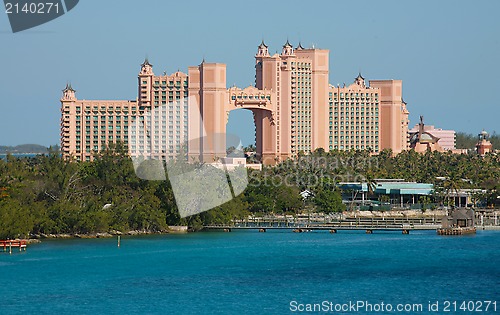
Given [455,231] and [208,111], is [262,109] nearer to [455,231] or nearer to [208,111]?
[208,111]

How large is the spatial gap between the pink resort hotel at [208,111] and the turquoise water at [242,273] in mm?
58095

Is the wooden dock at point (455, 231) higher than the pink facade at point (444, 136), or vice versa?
the pink facade at point (444, 136)

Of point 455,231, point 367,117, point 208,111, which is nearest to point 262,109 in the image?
point 208,111

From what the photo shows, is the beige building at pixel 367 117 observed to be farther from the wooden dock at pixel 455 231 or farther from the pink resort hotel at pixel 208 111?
the wooden dock at pixel 455 231

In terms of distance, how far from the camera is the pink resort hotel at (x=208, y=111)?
443 ft

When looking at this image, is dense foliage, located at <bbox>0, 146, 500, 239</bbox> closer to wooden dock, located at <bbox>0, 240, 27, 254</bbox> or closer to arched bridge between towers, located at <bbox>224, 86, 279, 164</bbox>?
wooden dock, located at <bbox>0, 240, 27, 254</bbox>

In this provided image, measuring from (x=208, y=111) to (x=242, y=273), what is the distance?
7641 cm

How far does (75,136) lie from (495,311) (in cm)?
9387

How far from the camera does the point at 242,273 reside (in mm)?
59062

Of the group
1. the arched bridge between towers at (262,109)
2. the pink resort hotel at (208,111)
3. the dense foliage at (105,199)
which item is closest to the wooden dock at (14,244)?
the dense foliage at (105,199)

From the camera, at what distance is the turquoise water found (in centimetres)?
5022

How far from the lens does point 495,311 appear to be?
47.7 m

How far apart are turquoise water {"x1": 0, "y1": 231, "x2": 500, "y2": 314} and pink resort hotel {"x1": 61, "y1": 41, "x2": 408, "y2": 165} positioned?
5809 cm

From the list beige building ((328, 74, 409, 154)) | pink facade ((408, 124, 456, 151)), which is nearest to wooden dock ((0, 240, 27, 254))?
beige building ((328, 74, 409, 154))
